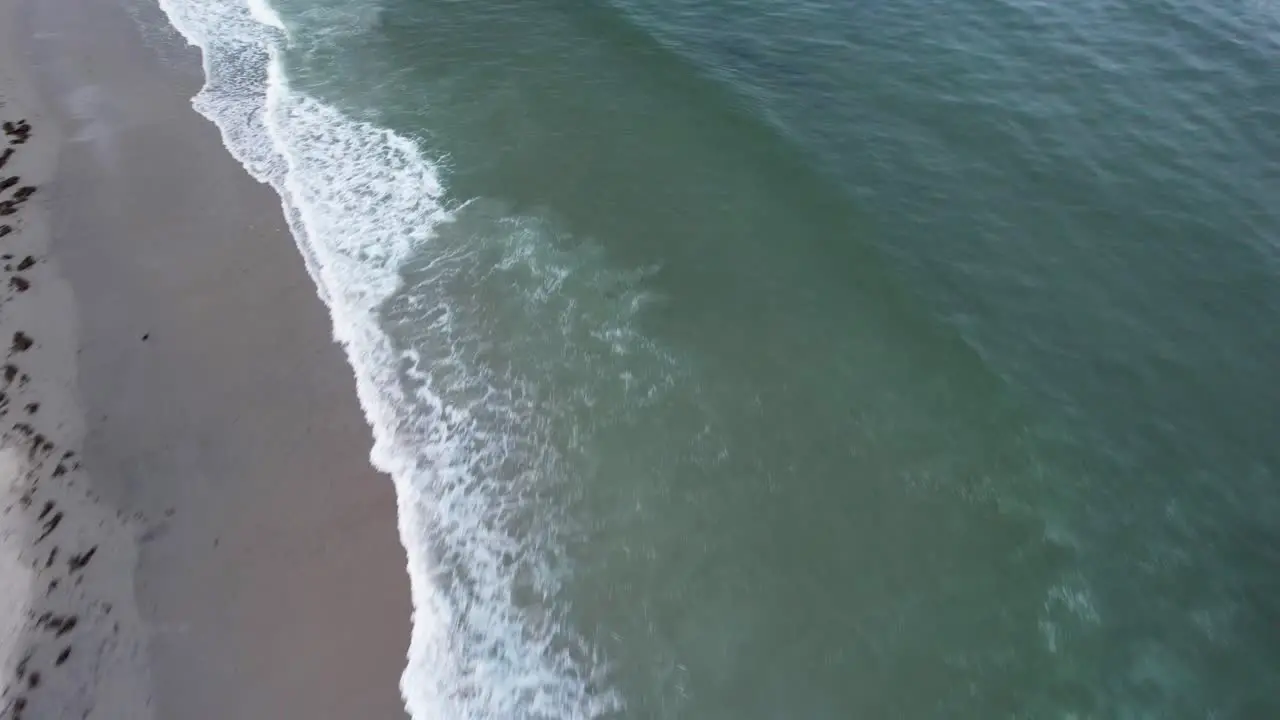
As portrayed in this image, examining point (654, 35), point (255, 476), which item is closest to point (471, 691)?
point (255, 476)

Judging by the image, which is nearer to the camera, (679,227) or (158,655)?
(158,655)

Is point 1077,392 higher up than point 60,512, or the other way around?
point 1077,392

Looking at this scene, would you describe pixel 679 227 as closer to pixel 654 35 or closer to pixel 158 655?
pixel 654 35

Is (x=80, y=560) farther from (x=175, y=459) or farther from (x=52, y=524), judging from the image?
(x=175, y=459)

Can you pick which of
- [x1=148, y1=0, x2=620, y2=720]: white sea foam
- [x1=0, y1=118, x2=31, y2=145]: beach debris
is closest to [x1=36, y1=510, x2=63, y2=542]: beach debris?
[x1=148, y1=0, x2=620, y2=720]: white sea foam

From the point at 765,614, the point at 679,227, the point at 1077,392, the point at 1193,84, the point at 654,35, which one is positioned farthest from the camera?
the point at 654,35

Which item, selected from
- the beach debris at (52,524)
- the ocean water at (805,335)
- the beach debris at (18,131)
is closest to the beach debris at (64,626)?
the beach debris at (52,524)

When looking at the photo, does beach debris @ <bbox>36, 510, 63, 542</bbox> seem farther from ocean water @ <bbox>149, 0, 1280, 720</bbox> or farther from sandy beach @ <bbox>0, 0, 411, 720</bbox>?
ocean water @ <bbox>149, 0, 1280, 720</bbox>

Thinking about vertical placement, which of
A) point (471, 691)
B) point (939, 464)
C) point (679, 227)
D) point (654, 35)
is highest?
point (654, 35)
